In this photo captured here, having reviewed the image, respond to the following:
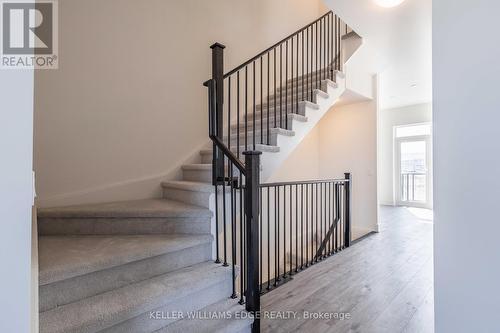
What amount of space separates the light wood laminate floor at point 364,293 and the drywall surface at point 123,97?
187cm

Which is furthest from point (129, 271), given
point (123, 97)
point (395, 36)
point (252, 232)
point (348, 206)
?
point (395, 36)

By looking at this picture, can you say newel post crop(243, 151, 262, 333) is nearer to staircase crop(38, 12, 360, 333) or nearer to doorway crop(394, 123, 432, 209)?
staircase crop(38, 12, 360, 333)

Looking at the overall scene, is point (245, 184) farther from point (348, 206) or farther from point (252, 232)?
point (348, 206)

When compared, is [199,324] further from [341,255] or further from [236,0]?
[236,0]

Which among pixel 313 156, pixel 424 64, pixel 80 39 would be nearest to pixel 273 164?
pixel 80 39

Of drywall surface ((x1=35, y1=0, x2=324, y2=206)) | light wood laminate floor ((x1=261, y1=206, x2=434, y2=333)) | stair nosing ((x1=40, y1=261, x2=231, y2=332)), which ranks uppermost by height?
drywall surface ((x1=35, y1=0, x2=324, y2=206))

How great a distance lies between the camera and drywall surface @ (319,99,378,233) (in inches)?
180

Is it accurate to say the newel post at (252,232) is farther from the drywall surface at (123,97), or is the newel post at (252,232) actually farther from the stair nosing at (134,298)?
the drywall surface at (123,97)

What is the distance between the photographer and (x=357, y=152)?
4.85 m

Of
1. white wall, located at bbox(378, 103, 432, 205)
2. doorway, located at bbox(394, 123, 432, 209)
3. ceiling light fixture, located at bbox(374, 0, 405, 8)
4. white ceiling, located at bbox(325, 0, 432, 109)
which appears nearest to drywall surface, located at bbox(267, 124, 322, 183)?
white ceiling, located at bbox(325, 0, 432, 109)

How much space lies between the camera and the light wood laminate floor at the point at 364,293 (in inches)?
71.0

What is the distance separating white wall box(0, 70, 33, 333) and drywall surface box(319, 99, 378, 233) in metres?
4.81

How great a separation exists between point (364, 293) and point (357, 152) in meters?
3.17

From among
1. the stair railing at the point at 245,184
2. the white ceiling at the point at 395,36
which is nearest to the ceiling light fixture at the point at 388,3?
the white ceiling at the point at 395,36
